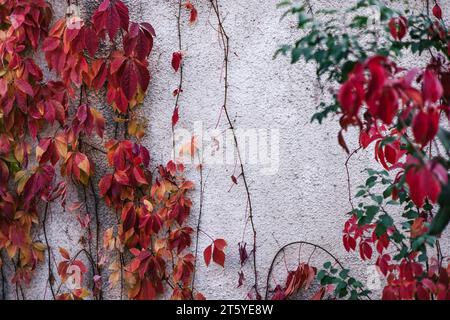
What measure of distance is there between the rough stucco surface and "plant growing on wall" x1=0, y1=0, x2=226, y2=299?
73 mm

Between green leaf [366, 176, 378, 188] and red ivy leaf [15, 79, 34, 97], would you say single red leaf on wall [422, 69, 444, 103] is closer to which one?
green leaf [366, 176, 378, 188]

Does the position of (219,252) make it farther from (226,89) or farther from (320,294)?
(226,89)

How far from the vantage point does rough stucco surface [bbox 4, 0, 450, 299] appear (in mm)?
2516

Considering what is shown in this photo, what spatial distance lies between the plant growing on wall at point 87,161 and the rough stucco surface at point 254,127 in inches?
2.9

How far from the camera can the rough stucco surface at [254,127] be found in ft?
8.25

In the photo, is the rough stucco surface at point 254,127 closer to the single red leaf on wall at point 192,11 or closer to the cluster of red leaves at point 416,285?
the single red leaf on wall at point 192,11

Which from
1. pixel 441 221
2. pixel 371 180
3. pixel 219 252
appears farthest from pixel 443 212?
pixel 219 252

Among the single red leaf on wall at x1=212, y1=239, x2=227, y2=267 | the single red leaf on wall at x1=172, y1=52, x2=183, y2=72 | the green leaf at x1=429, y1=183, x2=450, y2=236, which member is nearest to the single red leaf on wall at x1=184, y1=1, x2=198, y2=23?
the single red leaf on wall at x1=172, y1=52, x2=183, y2=72

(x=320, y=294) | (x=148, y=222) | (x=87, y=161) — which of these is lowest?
(x=320, y=294)

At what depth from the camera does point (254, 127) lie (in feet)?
8.29

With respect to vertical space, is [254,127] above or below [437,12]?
below

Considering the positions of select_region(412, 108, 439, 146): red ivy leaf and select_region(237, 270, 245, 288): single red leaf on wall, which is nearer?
select_region(412, 108, 439, 146): red ivy leaf

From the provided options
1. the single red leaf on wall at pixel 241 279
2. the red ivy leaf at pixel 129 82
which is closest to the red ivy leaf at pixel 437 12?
the red ivy leaf at pixel 129 82

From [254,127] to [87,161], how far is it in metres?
0.82
